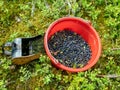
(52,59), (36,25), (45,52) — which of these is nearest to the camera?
(52,59)

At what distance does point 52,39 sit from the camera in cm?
326

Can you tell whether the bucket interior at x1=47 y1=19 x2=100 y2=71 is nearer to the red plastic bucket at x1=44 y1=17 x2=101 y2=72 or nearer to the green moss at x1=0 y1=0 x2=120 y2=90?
the red plastic bucket at x1=44 y1=17 x2=101 y2=72

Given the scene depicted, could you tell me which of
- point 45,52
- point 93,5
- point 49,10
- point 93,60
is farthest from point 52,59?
point 93,5

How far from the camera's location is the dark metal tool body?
2975 millimetres

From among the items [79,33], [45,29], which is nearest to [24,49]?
[45,29]

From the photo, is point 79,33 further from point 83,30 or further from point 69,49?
point 69,49

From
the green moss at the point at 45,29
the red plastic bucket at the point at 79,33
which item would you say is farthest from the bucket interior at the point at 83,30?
the green moss at the point at 45,29

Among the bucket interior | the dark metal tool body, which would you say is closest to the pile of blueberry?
the bucket interior

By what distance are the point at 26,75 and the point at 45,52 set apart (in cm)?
30

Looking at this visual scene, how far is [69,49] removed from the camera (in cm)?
325

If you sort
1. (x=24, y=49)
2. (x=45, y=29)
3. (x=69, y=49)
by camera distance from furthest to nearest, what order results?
(x=45, y=29) < (x=69, y=49) < (x=24, y=49)

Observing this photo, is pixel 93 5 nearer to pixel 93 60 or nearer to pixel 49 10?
pixel 49 10

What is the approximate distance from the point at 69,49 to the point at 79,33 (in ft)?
0.72

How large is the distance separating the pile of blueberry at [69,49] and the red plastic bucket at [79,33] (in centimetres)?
5
